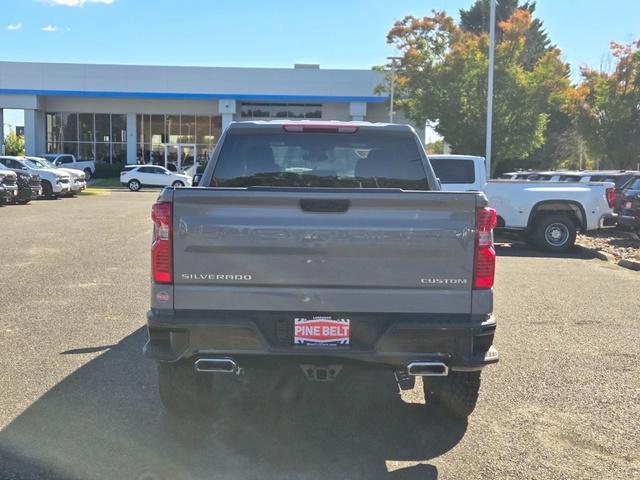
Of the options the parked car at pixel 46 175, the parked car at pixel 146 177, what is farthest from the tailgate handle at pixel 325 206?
the parked car at pixel 146 177

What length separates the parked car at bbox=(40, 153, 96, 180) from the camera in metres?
40.7

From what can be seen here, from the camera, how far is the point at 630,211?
600 inches

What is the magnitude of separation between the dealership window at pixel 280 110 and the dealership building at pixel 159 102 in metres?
0.07

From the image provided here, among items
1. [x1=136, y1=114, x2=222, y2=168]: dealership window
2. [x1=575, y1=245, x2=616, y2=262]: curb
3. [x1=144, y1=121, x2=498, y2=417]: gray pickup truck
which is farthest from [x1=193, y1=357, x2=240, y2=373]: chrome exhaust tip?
[x1=136, y1=114, x2=222, y2=168]: dealership window

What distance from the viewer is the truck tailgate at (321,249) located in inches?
143

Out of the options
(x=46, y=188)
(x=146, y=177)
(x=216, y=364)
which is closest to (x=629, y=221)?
(x=216, y=364)

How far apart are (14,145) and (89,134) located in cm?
897

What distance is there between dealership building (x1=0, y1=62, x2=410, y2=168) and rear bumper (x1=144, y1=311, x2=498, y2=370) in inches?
1609

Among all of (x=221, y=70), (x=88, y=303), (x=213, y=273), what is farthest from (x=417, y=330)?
(x=221, y=70)

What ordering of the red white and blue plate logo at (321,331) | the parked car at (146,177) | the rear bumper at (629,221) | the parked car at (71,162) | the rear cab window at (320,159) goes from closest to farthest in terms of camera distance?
the red white and blue plate logo at (321,331)
the rear cab window at (320,159)
the rear bumper at (629,221)
the parked car at (146,177)
the parked car at (71,162)

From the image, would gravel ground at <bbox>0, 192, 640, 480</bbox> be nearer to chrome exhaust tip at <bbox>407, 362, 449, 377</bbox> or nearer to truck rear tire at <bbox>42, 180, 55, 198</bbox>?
chrome exhaust tip at <bbox>407, 362, 449, 377</bbox>

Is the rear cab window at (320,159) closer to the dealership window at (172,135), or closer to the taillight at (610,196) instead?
the taillight at (610,196)

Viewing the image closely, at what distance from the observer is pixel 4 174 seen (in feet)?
69.2

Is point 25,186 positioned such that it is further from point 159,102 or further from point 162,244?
point 159,102
